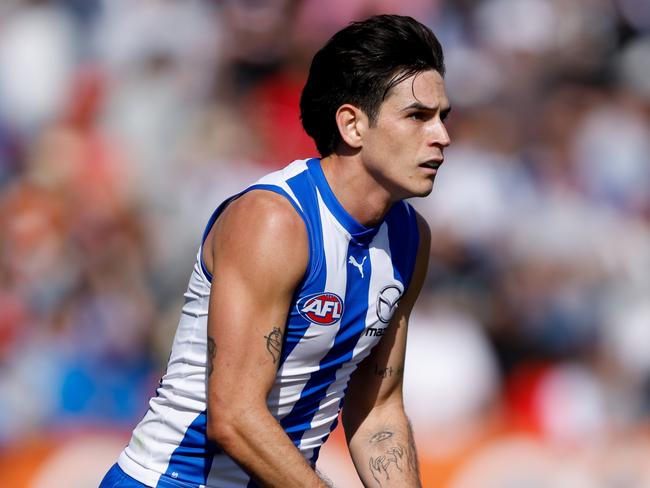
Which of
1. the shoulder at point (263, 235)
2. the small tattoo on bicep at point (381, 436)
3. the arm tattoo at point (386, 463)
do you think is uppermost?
the shoulder at point (263, 235)

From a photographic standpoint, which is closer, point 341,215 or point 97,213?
point 341,215

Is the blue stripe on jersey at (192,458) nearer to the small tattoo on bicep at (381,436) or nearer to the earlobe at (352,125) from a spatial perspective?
the small tattoo on bicep at (381,436)

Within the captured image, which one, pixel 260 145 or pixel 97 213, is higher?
pixel 260 145

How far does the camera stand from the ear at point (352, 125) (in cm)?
335

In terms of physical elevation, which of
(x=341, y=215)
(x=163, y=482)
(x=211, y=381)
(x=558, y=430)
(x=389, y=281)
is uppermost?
(x=341, y=215)

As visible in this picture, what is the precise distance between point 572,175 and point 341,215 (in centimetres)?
476

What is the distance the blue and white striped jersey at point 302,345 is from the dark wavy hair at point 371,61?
238 millimetres

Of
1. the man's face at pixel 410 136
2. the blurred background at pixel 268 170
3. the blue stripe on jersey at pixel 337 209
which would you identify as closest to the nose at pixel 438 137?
the man's face at pixel 410 136

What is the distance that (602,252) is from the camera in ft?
24.5

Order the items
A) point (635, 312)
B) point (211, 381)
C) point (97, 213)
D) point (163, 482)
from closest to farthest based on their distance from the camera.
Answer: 1. point (211, 381)
2. point (163, 482)
3. point (97, 213)
4. point (635, 312)

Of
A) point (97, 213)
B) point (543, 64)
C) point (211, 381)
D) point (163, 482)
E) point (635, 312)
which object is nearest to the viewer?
point (211, 381)

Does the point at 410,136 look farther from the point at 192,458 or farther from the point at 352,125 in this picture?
the point at 192,458

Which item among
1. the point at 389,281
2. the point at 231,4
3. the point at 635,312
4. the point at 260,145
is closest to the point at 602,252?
the point at 635,312

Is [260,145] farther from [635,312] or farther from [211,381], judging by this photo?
[211,381]
